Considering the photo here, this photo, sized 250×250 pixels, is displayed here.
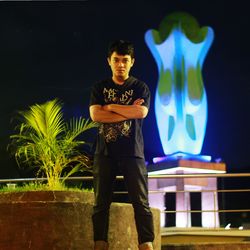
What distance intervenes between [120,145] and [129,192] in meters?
0.30

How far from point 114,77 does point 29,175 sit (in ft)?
71.5

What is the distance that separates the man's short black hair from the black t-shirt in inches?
7.1

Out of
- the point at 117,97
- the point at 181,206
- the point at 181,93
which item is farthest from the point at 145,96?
the point at 181,206

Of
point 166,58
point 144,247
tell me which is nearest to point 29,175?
point 166,58

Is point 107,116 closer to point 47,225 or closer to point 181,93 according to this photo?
point 47,225

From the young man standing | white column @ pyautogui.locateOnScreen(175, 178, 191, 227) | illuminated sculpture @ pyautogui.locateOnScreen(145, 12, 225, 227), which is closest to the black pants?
the young man standing

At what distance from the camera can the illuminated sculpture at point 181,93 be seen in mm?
20281

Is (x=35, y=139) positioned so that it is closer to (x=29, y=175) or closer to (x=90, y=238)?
(x=90, y=238)

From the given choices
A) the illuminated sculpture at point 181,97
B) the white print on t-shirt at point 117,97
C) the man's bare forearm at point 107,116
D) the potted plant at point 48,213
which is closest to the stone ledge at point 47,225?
the potted plant at point 48,213

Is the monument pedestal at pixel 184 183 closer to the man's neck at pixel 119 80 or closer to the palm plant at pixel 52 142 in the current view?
the palm plant at pixel 52 142

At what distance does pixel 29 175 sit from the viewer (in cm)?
2450

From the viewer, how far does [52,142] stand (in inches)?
147

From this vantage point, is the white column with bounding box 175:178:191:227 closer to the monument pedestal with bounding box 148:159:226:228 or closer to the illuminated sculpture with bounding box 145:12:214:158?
the monument pedestal with bounding box 148:159:226:228

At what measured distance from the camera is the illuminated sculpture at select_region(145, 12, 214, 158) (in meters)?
20.3
